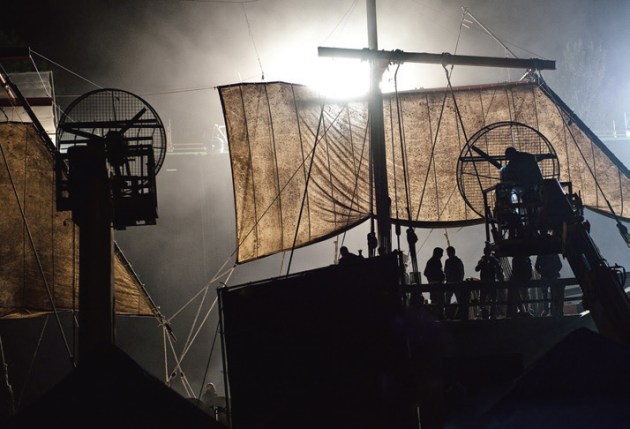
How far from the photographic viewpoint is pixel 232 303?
776 centimetres

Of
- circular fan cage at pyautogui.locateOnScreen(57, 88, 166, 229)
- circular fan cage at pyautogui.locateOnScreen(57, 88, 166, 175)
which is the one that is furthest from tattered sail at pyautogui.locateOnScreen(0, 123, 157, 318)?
circular fan cage at pyautogui.locateOnScreen(57, 88, 166, 229)

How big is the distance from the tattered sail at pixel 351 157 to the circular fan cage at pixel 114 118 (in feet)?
26.7

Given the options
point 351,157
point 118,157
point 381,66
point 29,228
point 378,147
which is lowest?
point 29,228

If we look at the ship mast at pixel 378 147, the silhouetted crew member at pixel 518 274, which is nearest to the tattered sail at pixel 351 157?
the ship mast at pixel 378 147

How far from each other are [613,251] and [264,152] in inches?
Result: 976

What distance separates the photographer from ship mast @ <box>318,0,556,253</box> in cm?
1404

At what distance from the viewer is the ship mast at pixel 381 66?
46.1 feet

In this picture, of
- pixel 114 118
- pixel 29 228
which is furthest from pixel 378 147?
pixel 29 228

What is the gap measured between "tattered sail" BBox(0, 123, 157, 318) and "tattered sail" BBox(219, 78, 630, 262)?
16.7 ft

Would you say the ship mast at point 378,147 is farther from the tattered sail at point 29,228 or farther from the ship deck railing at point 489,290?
the tattered sail at point 29,228

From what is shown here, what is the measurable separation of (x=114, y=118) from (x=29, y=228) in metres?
6.09

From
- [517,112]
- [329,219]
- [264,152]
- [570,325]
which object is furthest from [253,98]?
[570,325]

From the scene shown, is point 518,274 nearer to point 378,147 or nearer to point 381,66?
point 378,147

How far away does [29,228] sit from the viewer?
583 inches
